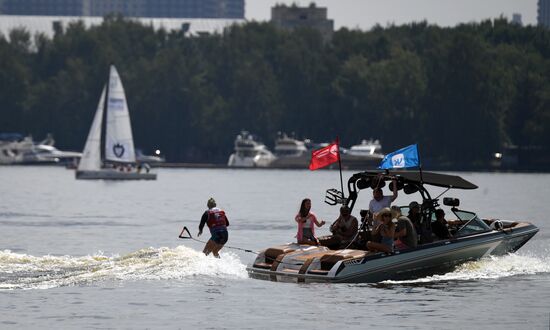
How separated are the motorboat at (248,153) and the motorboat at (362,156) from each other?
11788mm

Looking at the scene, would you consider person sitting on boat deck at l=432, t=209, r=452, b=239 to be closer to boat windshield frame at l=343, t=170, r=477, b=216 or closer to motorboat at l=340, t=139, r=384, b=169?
boat windshield frame at l=343, t=170, r=477, b=216

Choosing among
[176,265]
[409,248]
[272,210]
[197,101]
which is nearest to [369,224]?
[409,248]

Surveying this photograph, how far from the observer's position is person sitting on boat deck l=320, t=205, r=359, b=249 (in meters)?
38.1

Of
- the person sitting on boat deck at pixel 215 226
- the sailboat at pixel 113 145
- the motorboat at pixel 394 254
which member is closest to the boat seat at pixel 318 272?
the motorboat at pixel 394 254

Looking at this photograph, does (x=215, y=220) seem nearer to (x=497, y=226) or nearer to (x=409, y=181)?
(x=409, y=181)

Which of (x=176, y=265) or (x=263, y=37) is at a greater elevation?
(x=263, y=37)

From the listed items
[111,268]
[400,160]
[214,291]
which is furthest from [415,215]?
[111,268]

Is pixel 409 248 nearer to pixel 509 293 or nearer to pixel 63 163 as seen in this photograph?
pixel 509 293

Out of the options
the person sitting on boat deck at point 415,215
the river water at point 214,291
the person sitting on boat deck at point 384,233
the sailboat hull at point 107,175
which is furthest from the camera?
the sailboat hull at point 107,175

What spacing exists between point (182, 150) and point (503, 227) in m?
141

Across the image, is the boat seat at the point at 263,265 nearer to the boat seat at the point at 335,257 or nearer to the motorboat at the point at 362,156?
the boat seat at the point at 335,257

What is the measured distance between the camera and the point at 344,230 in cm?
3825

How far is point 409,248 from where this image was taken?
37156 millimetres

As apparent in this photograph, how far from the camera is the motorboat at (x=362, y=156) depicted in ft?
532
